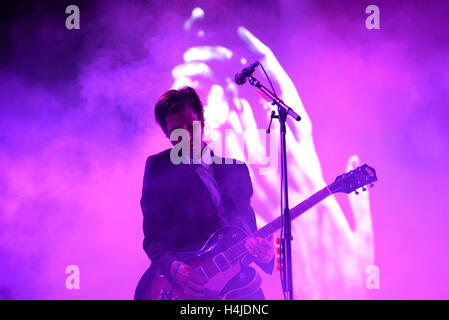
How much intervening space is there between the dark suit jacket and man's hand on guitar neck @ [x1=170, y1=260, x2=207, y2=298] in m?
0.08

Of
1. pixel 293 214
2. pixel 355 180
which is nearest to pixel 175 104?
pixel 293 214

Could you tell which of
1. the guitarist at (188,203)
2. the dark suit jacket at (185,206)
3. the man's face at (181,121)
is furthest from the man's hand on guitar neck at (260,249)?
the man's face at (181,121)

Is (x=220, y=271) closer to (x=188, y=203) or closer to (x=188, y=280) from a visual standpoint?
(x=188, y=280)

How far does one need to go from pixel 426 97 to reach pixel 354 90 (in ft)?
1.65

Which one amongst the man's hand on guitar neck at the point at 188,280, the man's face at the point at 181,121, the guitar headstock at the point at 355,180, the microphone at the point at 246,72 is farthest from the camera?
the man's face at the point at 181,121

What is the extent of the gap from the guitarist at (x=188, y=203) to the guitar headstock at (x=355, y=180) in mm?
497

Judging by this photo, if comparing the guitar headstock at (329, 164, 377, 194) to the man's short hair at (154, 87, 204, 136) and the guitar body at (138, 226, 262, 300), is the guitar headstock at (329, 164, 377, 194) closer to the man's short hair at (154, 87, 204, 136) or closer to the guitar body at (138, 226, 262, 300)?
the guitar body at (138, 226, 262, 300)

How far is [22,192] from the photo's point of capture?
3064mm

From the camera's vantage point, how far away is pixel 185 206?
8.24ft

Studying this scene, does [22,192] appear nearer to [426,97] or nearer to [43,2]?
[43,2]

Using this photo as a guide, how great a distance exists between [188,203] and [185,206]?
0.08 feet

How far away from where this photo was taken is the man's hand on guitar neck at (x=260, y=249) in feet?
7.52

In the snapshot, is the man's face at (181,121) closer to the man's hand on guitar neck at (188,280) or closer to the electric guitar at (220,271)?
the electric guitar at (220,271)
